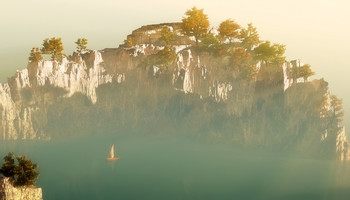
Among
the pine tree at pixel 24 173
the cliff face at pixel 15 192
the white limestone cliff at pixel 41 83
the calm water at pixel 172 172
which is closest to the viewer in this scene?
the cliff face at pixel 15 192

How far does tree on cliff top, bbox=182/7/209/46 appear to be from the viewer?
134 meters

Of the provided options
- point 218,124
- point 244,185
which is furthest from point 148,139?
point 244,185

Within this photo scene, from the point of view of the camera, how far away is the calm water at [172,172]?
314ft

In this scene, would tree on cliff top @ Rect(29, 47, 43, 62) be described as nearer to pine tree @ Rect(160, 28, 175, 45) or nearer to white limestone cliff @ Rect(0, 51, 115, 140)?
white limestone cliff @ Rect(0, 51, 115, 140)

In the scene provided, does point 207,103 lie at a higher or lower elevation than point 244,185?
higher

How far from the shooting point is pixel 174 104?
13788cm

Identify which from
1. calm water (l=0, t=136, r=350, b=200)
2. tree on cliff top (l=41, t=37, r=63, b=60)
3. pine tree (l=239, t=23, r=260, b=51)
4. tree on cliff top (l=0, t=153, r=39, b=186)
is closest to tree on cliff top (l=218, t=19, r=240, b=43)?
pine tree (l=239, t=23, r=260, b=51)

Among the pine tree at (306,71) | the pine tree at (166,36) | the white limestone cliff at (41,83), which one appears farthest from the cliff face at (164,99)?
the pine tree at (166,36)

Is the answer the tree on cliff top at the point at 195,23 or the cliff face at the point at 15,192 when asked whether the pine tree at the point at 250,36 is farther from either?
the cliff face at the point at 15,192

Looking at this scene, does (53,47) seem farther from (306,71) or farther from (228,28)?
(306,71)

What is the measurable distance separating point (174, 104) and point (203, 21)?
1142 inches

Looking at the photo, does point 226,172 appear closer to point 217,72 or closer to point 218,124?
point 218,124

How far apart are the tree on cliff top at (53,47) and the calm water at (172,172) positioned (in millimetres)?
28732

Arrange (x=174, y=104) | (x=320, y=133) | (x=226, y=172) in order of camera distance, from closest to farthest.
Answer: (x=226, y=172)
(x=320, y=133)
(x=174, y=104)
